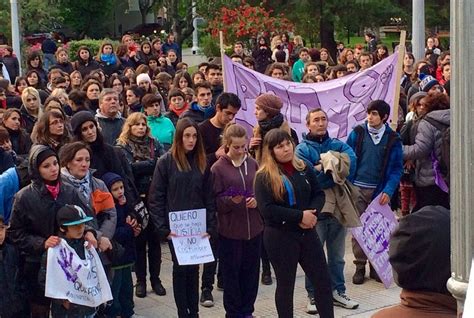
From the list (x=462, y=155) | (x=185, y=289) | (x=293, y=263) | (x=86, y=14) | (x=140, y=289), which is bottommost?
(x=140, y=289)

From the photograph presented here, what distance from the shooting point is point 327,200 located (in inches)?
309

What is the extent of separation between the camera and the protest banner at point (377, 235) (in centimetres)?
834

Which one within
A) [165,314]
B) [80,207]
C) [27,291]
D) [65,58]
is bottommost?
[165,314]

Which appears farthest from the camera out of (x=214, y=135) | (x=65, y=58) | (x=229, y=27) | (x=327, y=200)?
(x=229, y=27)

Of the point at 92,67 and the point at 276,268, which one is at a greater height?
the point at 92,67

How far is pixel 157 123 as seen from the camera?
9227mm

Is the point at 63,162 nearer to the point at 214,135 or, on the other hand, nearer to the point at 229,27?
the point at 214,135

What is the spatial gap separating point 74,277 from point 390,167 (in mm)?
3457

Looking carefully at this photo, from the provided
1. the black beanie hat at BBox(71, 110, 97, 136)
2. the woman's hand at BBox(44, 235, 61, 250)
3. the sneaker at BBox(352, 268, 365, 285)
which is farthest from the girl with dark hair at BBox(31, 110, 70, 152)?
the sneaker at BBox(352, 268, 365, 285)

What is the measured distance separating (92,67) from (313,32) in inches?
599

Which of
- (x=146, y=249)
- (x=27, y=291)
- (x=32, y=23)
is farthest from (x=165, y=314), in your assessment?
(x=32, y=23)

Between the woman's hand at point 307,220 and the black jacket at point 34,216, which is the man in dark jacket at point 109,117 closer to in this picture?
the black jacket at point 34,216

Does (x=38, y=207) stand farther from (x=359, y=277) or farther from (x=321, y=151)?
(x=359, y=277)

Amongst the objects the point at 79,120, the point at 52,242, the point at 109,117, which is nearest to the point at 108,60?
the point at 109,117
